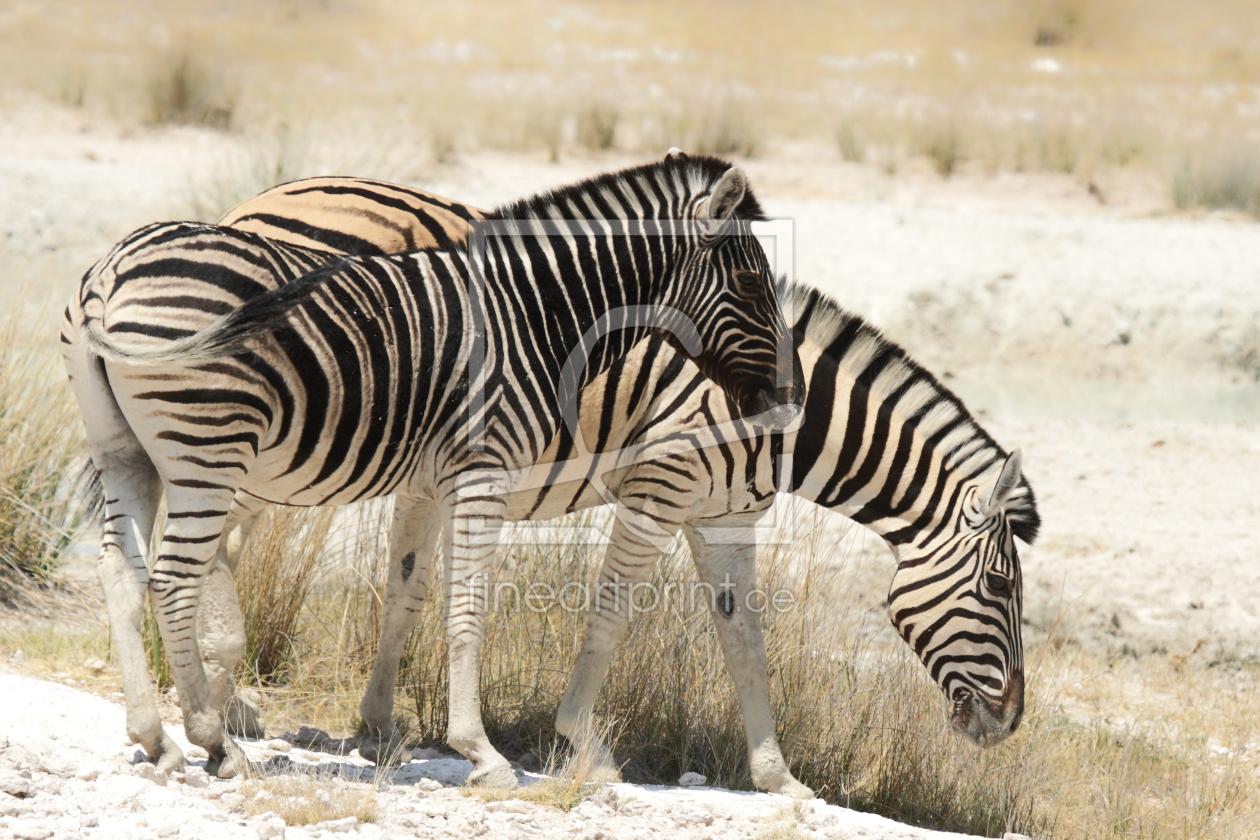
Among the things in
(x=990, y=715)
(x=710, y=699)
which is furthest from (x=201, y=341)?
(x=990, y=715)

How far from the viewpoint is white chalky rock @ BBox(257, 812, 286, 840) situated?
3.48 meters

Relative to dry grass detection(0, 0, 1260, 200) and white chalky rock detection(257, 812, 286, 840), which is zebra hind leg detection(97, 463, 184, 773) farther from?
dry grass detection(0, 0, 1260, 200)

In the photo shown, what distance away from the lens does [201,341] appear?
3555mm

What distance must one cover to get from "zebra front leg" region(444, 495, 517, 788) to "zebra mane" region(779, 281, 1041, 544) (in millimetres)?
1640

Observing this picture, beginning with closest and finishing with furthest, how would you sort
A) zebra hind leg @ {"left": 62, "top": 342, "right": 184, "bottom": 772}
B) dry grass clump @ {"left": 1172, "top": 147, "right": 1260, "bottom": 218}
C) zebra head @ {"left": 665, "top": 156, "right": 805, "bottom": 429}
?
zebra hind leg @ {"left": 62, "top": 342, "right": 184, "bottom": 772} < zebra head @ {"left": 665, "top": 156, "right": 805, "bottom": 429} < dry grass clump @ {"left": 1172, "top": 147, "right": 1260, "bottom": 218}

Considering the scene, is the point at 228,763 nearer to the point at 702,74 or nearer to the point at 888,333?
the point at 888,333

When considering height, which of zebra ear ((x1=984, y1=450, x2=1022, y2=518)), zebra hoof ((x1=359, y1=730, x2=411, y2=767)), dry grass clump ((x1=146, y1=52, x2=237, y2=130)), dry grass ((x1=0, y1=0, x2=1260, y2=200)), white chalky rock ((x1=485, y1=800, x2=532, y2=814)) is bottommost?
white chalky rock ((x1=485, y1=800, x2=532, y2=814))

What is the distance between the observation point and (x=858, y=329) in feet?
16.4

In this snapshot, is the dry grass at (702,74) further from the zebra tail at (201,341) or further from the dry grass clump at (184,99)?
the zebra tail at (201,341)

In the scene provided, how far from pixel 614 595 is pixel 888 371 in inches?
59.8

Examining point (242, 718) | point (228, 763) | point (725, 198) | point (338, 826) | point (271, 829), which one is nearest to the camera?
point (271, 829)

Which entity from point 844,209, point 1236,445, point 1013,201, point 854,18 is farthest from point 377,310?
point 854,18

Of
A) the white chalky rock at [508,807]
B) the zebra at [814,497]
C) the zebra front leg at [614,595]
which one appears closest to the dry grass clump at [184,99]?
the zebra at [814,497]

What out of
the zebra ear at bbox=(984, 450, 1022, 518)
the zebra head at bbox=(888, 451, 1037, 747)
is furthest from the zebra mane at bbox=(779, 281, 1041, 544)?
Answer: the zebra ear at bbox=(984, 450, 1022, 518)
